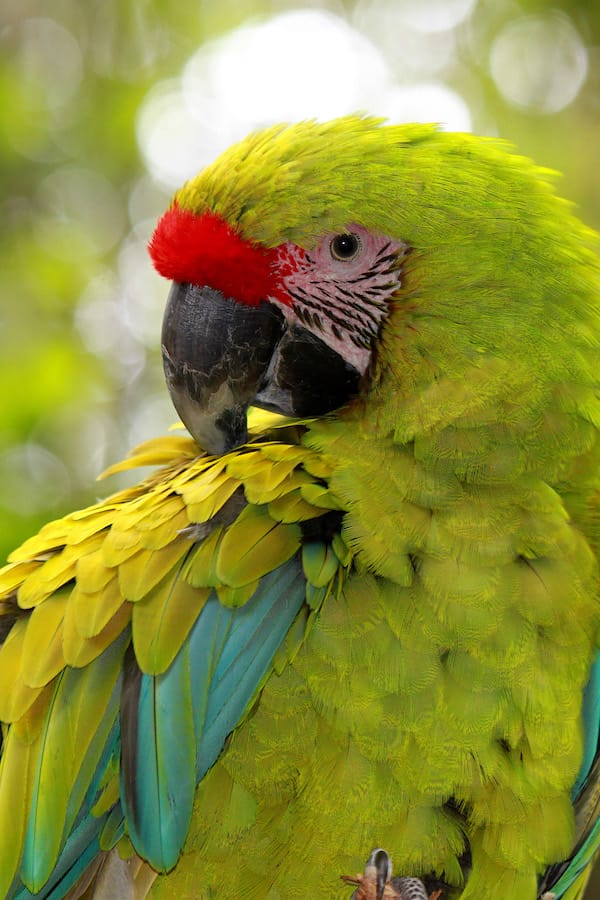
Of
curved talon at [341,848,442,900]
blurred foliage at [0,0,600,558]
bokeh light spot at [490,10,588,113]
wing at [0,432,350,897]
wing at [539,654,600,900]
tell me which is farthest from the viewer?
bokeh light spot at [490,10,588,113]

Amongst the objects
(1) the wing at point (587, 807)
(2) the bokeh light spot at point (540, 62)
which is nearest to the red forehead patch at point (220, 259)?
(1) the wing at point (587, 807)

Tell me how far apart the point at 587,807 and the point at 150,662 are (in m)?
0.69

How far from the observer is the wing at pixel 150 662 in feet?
3.94

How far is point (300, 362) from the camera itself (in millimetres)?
1399

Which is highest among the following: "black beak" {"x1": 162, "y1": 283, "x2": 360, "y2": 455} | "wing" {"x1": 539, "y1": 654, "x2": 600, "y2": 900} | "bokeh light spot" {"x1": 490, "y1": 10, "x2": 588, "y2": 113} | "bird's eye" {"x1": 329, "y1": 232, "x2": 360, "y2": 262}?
"bokeh light spot" {"x1": 490, "y1": 10, "x2": 588, "y2": 113}

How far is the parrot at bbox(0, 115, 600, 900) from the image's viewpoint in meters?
1.21

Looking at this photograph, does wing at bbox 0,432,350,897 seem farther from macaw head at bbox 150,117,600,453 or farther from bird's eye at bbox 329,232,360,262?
bird's eye at bbox 329,232,360,262

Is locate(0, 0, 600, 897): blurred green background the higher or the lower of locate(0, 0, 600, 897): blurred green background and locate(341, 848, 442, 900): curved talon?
the higher

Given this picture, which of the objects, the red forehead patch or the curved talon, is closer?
the curved talon

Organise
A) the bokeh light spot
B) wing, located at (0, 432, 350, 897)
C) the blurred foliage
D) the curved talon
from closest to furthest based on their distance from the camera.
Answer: the curved talon → wing, located at (0, 432, 350, 897) → the blurred foliage → the bokeh light spot

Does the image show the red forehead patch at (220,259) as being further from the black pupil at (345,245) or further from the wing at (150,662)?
the wing at (150,662)

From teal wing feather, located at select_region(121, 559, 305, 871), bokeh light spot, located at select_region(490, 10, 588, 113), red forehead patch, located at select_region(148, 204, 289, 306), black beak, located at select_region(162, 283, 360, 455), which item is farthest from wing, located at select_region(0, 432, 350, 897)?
bokeh light spot, located at select_region(490, 10, 588, 113)

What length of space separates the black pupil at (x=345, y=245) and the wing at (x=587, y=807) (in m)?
0.69

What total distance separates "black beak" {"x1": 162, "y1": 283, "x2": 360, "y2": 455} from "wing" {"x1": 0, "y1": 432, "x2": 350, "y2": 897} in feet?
0.53
